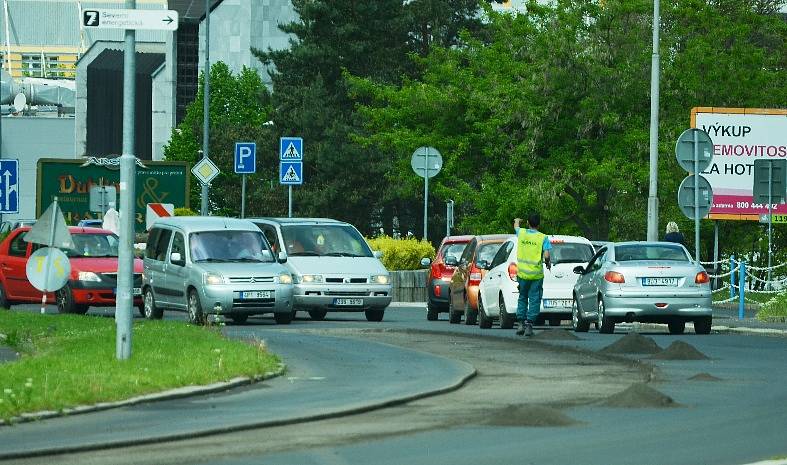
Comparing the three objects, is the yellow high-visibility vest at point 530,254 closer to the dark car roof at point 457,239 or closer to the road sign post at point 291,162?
the dark car roof at point 457,239

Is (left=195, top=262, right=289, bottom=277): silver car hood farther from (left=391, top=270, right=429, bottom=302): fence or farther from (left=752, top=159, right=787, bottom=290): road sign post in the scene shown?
(left=391, top=270, right=429, bottom=302): fence

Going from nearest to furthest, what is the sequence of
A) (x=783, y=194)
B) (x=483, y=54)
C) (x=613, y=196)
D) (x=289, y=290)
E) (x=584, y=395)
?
(x=584, y=395), (x=289, y=290), (x=783, y=194), (x=613, y=196), (x=483, y=54)

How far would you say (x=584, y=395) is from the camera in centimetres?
1602

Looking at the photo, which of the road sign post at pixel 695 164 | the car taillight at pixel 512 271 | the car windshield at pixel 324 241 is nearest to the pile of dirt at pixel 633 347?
the car taillight at pixel 512 271

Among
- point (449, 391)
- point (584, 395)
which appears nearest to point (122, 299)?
point (449, 391)

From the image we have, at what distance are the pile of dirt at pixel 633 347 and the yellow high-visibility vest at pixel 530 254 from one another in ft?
12.8

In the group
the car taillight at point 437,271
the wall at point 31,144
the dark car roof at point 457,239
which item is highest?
the wall at point 31,144

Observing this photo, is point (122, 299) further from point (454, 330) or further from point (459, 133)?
point (459, 133)

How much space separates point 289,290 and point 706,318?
22.9 ft

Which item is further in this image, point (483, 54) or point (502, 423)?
point (483, 54)

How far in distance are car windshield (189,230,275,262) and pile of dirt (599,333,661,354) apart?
32.7ft

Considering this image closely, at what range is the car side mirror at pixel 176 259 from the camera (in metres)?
30.8

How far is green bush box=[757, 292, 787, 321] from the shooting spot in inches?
1268

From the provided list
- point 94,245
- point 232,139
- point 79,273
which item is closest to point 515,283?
point 79,273
